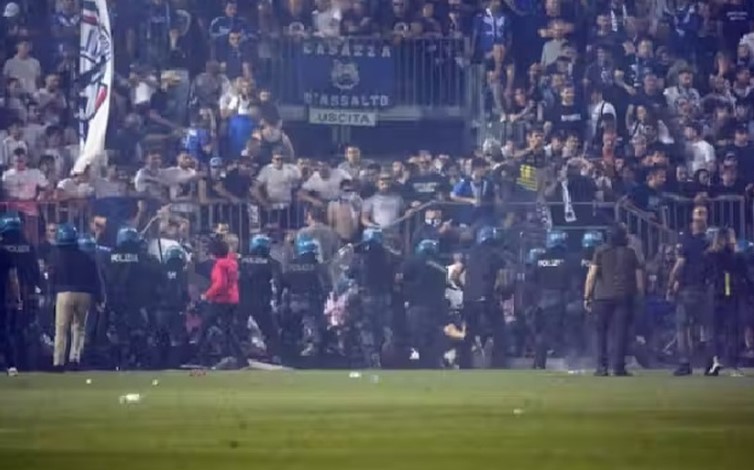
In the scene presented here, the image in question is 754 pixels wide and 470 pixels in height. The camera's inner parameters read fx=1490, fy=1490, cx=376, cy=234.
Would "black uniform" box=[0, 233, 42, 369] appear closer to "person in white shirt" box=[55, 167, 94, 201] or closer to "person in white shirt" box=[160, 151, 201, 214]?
"person in white shirt" box=[55, 167, 94, 201]

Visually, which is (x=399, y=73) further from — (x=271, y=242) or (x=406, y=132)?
(x=271, y=242)

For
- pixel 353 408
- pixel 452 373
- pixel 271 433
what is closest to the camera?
pixel 271 433

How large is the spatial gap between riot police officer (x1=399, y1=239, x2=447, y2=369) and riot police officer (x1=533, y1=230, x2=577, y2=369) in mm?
764

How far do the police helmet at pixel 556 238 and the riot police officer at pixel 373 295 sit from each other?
1.28 m

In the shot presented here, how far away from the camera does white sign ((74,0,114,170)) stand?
1193 cm

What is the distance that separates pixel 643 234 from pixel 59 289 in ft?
15.4

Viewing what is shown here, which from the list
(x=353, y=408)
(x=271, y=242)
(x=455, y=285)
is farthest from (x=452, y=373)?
(x=353, y=408)

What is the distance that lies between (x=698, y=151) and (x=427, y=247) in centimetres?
240

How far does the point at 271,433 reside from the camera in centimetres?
773

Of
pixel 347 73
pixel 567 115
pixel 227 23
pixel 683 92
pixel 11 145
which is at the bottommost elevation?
pixel 11 145

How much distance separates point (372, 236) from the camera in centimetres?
1202

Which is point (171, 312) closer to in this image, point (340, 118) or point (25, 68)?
point (340, 118)

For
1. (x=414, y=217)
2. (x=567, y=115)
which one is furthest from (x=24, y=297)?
(x=567, y=115)

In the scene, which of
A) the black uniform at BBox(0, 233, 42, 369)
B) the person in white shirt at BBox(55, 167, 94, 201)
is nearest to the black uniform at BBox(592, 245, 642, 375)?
the person in white shirt at BBox(55, 167, 94, 201)
